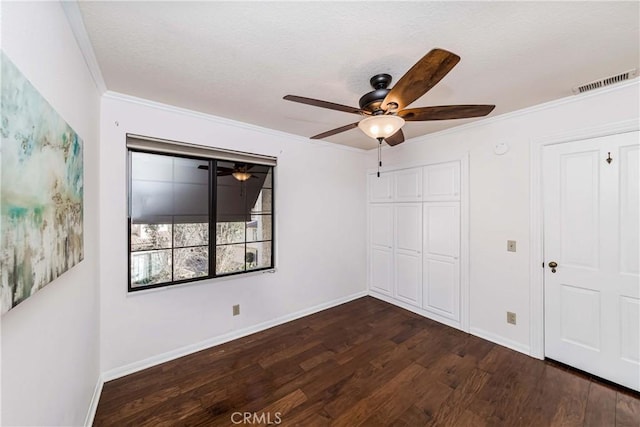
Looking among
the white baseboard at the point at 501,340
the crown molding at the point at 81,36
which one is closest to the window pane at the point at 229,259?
the crown molding at the point at 81,36

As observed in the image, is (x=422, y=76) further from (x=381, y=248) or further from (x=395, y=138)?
(x=381, y=248)

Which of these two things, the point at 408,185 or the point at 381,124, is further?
the point at 408,185

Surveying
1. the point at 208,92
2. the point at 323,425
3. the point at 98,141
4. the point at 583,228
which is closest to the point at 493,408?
the point at 323,425

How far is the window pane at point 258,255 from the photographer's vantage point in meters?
3.04

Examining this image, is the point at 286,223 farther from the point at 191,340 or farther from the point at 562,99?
the point at 562,99

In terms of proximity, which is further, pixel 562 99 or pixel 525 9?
pixel 562 99

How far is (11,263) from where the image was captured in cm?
76

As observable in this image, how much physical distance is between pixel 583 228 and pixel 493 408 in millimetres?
1713

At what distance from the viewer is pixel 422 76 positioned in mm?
1347

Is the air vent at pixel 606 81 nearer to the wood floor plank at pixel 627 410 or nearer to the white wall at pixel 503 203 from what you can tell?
the white wall at pixel 503 203

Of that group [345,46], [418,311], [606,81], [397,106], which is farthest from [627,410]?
[345,46]

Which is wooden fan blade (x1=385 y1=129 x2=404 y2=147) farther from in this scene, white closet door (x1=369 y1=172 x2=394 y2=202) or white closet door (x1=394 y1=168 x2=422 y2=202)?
white closet door (x1=369 y1=172 x2=394 y2=202)

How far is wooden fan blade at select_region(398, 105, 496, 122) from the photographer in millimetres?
1690

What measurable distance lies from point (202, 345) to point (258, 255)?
1.08 metres
